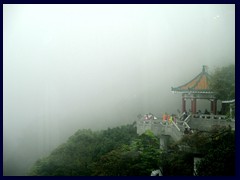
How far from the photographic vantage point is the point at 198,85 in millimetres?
4398

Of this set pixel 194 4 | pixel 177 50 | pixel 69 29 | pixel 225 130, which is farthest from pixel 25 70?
pixel 225 130

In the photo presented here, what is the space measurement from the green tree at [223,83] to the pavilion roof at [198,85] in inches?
2.9

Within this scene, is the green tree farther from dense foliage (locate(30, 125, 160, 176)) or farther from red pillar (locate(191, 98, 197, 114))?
dense foliage (locate(30, 125, 160, 176))

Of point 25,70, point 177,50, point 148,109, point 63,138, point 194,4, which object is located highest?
point 194,4

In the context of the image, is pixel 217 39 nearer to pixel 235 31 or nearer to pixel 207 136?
pixel 235 31

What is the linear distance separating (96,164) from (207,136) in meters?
1.66

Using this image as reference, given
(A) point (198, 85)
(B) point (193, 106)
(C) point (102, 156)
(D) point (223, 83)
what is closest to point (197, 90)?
(A) point (198, 85)

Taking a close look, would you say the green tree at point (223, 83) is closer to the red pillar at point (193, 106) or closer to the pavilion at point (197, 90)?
the pavilion at point (197, 90)

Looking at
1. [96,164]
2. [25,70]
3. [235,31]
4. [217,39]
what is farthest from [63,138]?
[235,31]

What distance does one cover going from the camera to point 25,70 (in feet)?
14.8

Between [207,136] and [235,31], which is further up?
[235,31]

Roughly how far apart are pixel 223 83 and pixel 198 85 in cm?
37

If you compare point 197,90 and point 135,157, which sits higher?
point 197,90

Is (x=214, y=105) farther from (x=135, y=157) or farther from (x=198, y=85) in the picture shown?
(x=135, y=157)
